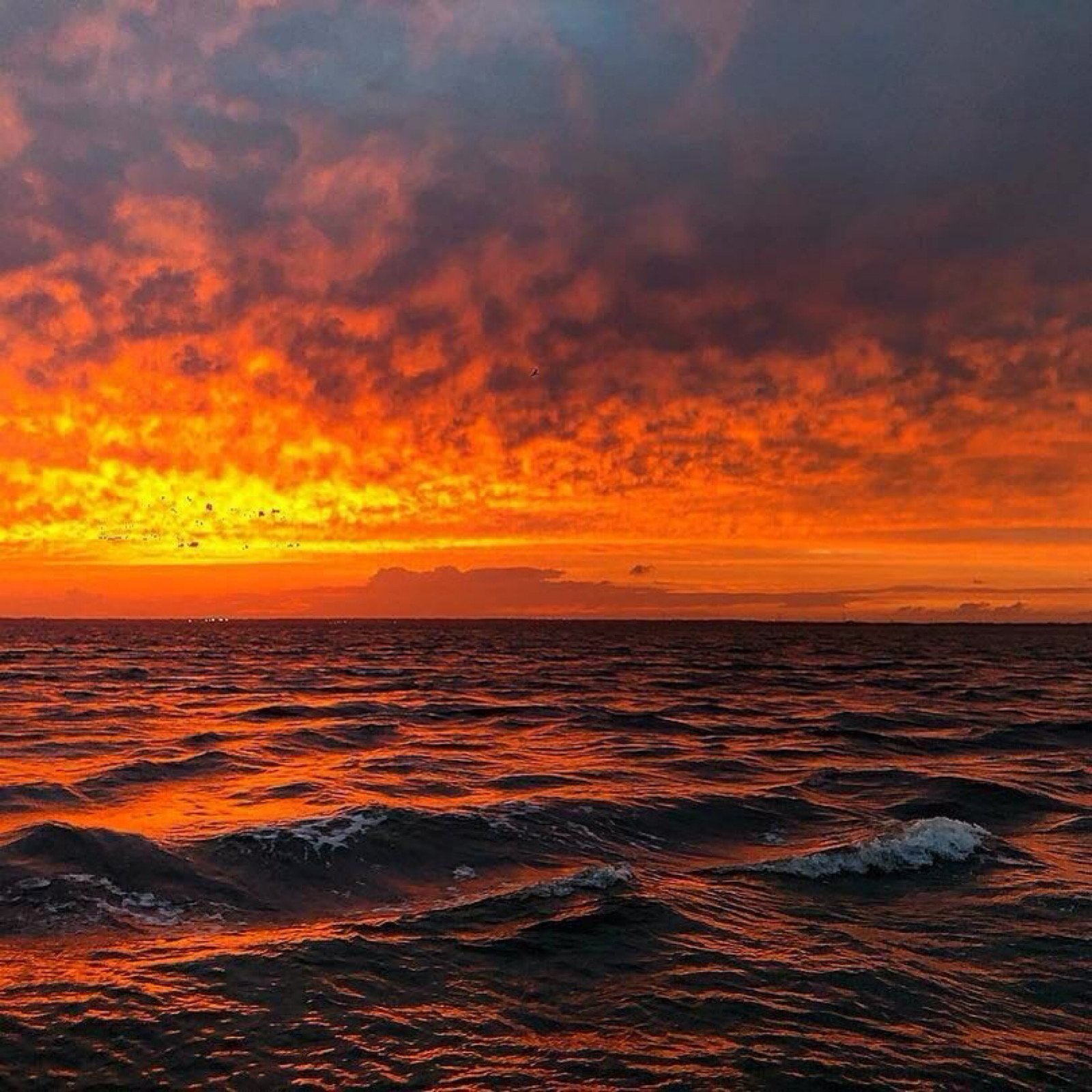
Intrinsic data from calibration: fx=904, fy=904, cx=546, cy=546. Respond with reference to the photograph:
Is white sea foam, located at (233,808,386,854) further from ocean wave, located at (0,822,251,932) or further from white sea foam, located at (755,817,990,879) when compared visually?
white sea foam, located at (755,817,990,879)

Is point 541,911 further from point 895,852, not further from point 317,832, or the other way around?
point 895,852

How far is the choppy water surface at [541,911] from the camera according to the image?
7.89m

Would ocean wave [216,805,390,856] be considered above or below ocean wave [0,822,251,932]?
below

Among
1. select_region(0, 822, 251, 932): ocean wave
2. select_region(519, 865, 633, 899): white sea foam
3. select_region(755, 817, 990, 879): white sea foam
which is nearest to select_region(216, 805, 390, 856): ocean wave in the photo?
select_region(0, 822, 251, 932): ocean wave

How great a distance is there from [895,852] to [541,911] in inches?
256

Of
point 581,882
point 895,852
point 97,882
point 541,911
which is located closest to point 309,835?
point 97,882

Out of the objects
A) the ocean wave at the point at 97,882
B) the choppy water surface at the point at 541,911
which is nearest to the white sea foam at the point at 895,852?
the choppy water surface at the point at 541,911

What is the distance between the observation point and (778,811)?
1852 cm

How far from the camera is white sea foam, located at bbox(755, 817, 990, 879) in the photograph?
1405 cm

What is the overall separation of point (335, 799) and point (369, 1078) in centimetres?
1161

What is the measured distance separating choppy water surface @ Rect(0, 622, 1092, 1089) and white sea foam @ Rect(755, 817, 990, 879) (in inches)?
2.5

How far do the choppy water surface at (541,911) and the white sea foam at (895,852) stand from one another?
0.06 meters

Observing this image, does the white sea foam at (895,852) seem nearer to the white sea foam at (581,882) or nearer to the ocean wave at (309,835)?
the white sea foam at (581,882)

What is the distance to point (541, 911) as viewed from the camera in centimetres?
1182
